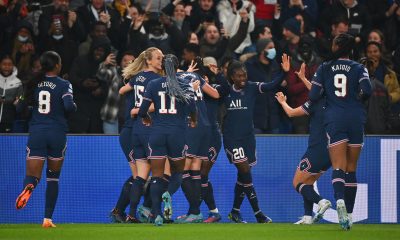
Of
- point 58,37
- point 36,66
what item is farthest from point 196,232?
point 58,37

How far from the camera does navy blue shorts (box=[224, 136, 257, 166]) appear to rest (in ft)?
54.6

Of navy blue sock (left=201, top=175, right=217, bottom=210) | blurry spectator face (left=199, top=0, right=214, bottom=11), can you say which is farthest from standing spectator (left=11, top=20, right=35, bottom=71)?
navy blue sock (left=201, top=175, right=217, bottom=210)

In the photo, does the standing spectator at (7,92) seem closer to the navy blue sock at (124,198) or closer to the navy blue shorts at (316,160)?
the navy blue sock at (124,198)

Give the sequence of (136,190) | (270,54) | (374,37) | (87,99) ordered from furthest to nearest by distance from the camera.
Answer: (374,37) < (270,54) < (87,99) < (136,190)

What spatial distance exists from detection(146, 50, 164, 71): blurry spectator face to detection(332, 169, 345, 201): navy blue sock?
A: 11.0ft

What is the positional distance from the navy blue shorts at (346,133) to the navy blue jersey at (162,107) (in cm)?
221

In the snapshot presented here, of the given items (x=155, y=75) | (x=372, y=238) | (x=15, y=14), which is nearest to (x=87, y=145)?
(x=155, y=75)

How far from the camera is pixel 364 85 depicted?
1358 centimetres

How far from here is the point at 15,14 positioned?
20609 mm

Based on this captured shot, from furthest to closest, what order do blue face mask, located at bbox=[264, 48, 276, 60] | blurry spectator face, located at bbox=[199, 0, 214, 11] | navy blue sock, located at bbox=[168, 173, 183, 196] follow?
blurry spectator face, located at bbox=[199, 0, 214, 11]
blue face mask, located at bbox=[264, 48, 276, 60]
navy blue sock, located at bbox=[168, 173, 183, 196]

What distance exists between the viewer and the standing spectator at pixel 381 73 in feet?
65.1

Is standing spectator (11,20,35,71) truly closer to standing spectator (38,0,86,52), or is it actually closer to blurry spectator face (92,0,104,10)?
standing spectator (38,0,86,52)

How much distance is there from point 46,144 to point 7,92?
436cm

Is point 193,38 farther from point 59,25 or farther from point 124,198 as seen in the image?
point 124,198
